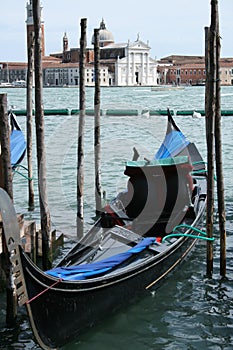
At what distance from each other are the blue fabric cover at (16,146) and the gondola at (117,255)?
146 cm

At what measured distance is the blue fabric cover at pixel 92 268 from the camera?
271 cm

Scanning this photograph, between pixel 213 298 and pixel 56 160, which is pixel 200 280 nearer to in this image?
pixel 213 298

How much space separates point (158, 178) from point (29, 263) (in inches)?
66.5

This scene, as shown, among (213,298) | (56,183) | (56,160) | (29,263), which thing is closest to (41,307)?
(29,263)

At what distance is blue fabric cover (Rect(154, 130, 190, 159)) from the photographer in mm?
4957

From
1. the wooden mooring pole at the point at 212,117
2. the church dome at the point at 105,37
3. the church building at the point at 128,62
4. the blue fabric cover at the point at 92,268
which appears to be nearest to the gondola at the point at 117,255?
the blue fabric cover at the point at 92,268

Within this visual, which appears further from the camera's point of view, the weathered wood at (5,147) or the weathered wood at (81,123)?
the weathered wood at (81,123)

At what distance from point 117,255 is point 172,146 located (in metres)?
2.22

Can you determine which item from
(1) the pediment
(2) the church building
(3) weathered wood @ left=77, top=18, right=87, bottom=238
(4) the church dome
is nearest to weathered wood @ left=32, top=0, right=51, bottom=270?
(3) weathered wood @ left=77, top=18, right=87, bottom=238

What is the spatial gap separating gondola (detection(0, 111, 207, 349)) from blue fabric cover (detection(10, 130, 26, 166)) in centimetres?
146

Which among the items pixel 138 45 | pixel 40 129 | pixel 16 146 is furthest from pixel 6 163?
pixel 138 45

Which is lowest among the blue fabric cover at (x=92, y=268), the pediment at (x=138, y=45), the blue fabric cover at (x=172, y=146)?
the blue fabric cover at (x=92, y=268)

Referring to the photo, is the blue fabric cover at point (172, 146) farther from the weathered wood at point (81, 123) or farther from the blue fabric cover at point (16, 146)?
the blue fabric cover at point (16, 146)

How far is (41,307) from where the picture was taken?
97.8 inches
